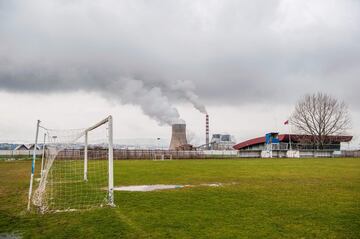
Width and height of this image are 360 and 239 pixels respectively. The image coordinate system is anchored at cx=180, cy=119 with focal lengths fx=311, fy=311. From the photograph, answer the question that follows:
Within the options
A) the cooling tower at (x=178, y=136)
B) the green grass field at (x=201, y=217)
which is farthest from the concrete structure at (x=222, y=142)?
the green grass field at (x=201, y=217)

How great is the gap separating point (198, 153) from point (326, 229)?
5974cm

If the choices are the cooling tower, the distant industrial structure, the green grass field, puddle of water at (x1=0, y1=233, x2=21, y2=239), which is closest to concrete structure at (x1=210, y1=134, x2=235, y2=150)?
the distant industrial structure

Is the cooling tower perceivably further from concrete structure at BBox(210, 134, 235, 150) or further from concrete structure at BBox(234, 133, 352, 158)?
concrete structure at BBox(210, 134, 235, 150)

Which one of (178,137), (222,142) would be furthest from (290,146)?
(222,142)

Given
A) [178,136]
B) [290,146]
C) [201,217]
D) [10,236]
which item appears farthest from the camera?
[178,136]

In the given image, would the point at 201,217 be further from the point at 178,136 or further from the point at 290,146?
the point at 290,146

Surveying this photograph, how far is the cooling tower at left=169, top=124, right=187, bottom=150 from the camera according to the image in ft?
247

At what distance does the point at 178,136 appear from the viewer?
250 ft

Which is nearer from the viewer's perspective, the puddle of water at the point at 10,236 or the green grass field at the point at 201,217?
the puddle of water at the point at 10,236

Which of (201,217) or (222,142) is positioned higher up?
(222,142)

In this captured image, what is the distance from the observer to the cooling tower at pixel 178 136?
7531 cm

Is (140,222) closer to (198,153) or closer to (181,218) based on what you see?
(181,218)

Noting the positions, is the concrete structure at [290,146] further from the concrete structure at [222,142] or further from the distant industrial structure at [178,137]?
the distant industrial structure at [178,137]

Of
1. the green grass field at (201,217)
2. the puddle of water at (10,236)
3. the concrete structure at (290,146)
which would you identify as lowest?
the puddle of water at (10,236)
